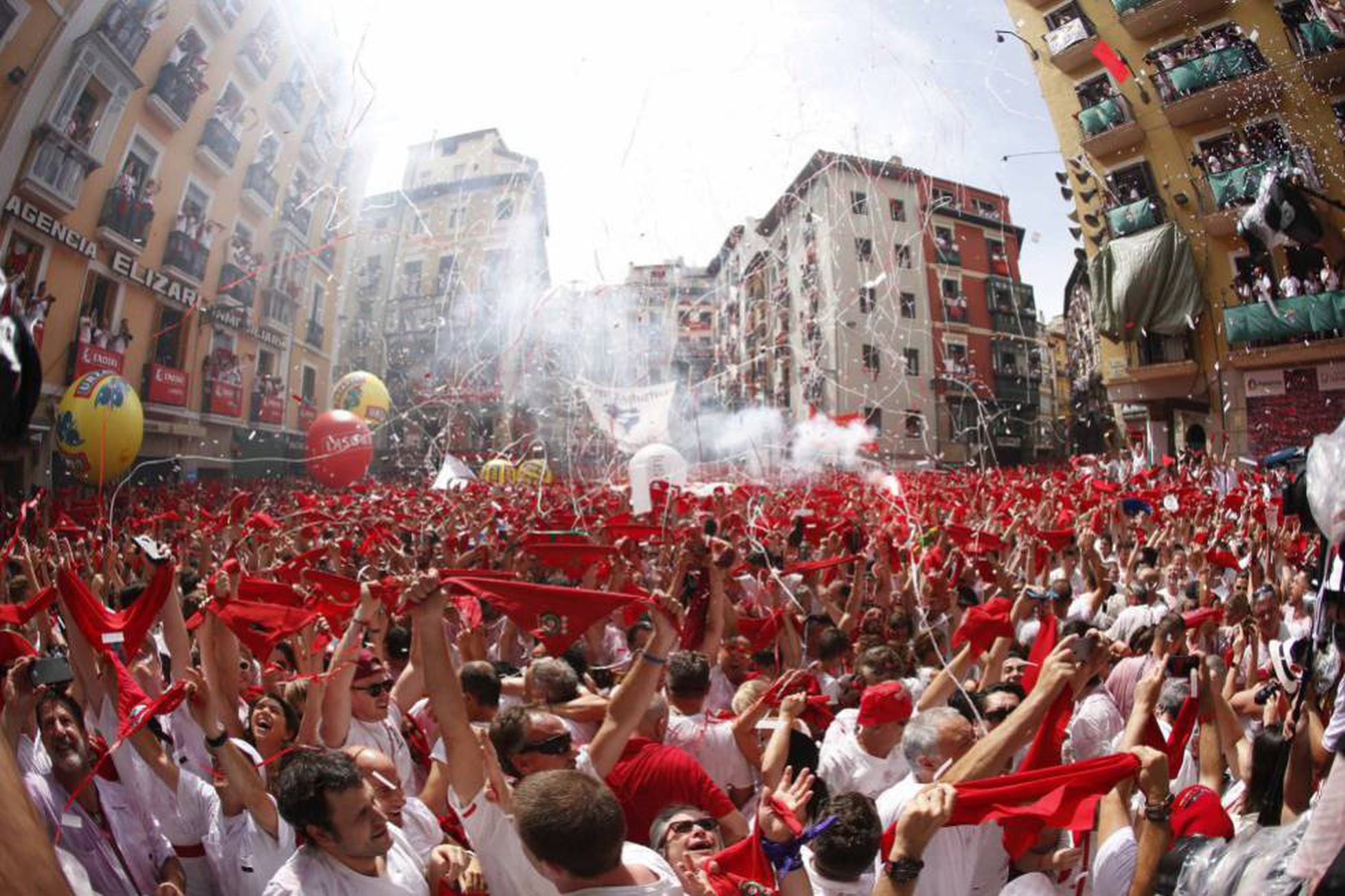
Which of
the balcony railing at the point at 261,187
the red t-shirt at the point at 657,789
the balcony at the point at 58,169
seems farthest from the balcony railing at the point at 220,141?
the red t-shirt at the point at 657,789

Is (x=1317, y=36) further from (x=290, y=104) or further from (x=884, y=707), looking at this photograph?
(x=884, y=707)

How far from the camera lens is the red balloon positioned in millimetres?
13938

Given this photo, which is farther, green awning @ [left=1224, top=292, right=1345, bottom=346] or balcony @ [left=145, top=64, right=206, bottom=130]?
green awning @ [left=1224, top=292, right=1345, bottom=346]

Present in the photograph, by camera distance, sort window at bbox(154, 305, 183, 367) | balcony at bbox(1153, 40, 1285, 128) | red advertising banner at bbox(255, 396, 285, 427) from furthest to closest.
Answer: balcony at bbox(1153, 40, 1285, 128) < red advertising banner at bbox(255, 396, 285, 427) < window at bbox(154, 305, 183, 367)

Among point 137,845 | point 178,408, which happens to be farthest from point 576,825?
point 178,408

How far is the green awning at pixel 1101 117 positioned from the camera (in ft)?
68.4

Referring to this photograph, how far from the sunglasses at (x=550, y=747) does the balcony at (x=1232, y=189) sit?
2133cm

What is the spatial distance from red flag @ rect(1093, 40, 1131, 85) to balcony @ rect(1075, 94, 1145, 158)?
55cm

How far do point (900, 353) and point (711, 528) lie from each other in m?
28.9

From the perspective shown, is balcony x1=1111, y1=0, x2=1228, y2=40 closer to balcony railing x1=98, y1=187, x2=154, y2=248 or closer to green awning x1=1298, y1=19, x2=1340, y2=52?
green awning x1=1298, y1=19, x2=1340, y2=52

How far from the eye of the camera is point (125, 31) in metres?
5.44

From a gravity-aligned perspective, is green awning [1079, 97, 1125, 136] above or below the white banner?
above

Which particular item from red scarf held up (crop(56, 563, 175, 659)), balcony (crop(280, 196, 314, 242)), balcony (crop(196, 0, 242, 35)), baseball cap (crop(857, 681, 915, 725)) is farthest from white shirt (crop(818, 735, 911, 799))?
balcony (crop(280, 196, 314, 242))

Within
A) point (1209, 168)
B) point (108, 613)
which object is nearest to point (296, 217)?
point (108, 613)
